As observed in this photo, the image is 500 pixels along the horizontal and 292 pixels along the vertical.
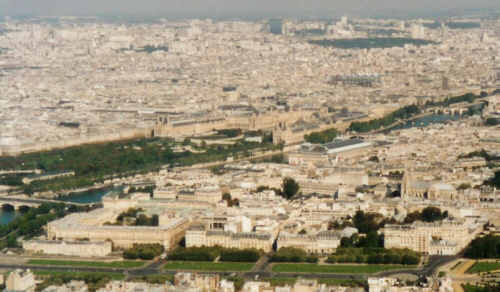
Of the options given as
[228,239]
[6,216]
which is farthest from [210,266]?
[6,216]

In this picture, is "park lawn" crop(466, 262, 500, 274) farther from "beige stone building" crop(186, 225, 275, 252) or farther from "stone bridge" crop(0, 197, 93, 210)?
"stone bridge" crop(0, 197, 93, 210)

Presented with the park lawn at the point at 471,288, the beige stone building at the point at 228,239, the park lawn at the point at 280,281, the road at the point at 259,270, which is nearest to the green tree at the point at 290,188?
the beige stone building at the point at 228,239

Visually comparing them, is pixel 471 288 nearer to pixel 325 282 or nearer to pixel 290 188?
pixel 325 282

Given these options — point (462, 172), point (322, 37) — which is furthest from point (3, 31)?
point (462, 172)

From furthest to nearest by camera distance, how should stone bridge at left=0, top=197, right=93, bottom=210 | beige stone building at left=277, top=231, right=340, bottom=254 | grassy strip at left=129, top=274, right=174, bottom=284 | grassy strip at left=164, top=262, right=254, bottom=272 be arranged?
stone bridge at left=0, top=197, right=93, bottom=210 → beige stone building at left=277, top=231, right=340, bottom=254 → grassy strip at left=164, top=262, right=254, bottom=272 → grassy strip at left=129, top=274, right=174, bottom=284

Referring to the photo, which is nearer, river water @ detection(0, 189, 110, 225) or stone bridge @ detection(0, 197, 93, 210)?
river water @ detection(0, 189, 110, 225)

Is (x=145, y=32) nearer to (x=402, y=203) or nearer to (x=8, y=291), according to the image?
(x=402, y=203)

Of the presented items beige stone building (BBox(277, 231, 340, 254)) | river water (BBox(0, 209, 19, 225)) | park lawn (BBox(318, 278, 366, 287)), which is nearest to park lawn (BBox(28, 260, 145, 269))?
beige stone building (BBox(277, 231, 340, 254))

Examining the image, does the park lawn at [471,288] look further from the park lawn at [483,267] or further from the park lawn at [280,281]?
the park lawn at [280,281]
